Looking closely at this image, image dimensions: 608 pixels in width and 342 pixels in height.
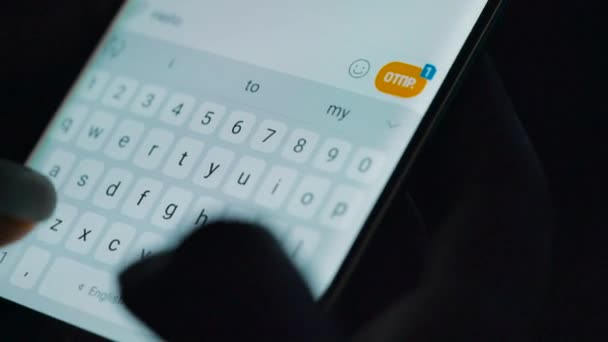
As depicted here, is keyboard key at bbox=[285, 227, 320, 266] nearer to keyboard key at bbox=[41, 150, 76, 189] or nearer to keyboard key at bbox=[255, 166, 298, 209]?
keyboard key at bbox=[255, 166, 298, 209]

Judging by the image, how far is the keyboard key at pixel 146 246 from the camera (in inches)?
14.1

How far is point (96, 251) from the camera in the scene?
365 millimetres

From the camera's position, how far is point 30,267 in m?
0.37

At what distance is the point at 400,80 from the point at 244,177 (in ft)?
0.27

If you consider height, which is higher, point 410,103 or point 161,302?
point 410,103

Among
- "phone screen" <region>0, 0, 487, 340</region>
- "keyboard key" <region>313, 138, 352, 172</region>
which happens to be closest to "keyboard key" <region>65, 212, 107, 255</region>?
"phone screen" <region>0, 0, 487, 340</region>

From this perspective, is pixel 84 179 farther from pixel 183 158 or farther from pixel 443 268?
pixel 443 268

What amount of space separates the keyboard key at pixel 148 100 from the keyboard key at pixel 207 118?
0.07 feet

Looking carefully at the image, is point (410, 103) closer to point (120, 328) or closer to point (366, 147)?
point (366, 147)

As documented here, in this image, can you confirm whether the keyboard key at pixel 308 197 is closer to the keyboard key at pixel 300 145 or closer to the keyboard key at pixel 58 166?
the keyboard key at pixel 300 145

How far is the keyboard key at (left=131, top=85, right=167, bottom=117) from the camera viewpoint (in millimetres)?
388

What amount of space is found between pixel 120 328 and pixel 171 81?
0.40 ft

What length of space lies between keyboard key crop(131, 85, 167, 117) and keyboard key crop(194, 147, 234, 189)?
0.13ft

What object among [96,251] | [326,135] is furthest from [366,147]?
[96,251]
